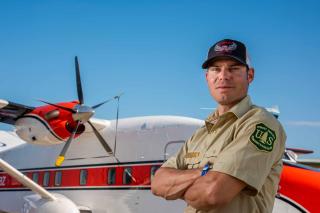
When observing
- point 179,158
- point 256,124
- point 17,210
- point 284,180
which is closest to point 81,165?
point 17,210

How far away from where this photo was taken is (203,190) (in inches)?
75.3

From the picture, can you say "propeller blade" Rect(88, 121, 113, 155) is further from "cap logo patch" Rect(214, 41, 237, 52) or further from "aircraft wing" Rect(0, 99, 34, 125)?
"cap logo patch" Rect(214, 41, 237, 52)

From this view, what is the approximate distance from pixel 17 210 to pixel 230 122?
11.7 m

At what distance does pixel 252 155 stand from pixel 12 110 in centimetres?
947

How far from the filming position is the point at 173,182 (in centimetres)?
225

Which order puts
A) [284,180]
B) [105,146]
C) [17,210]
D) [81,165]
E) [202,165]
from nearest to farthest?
[202,165] < [284,180] < [105,146] < [81,165] < [17,210]

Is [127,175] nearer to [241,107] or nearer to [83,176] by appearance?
[83,176]

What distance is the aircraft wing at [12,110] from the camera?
400 inches

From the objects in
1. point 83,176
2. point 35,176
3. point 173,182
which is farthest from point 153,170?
point 173,182

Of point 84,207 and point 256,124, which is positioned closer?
point 256,124

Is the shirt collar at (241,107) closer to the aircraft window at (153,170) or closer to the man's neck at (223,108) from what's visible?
the man's neck at (223,108)

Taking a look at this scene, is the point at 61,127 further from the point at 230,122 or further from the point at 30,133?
the point at 230,122

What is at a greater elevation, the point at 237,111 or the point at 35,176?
the point at 237,111

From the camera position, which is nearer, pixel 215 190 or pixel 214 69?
pixel 215 190
